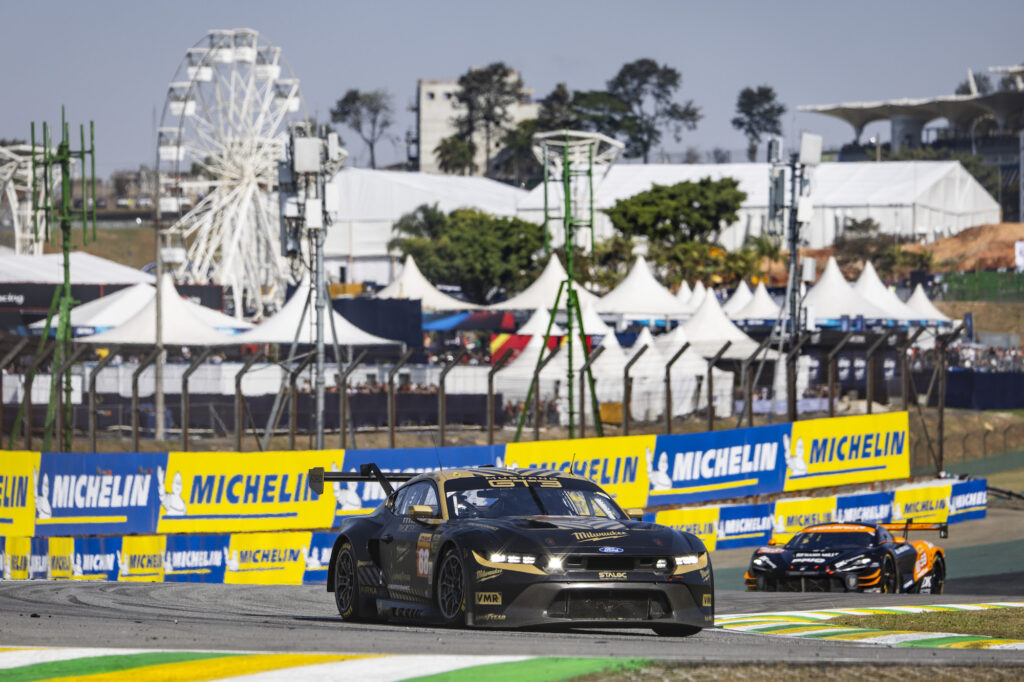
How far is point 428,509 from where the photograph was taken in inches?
386

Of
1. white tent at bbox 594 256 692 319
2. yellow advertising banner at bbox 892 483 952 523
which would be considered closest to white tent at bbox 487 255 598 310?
white tent at bbox 594 256 692 319

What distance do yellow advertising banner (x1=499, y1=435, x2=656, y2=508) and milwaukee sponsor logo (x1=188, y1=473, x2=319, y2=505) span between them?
3.94 m

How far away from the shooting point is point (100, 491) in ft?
69.2

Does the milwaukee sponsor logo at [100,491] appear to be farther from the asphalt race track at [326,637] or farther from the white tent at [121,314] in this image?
the white tent at [121,314]

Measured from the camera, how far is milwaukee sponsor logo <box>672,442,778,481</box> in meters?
25.7

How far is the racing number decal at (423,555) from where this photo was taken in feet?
32.3

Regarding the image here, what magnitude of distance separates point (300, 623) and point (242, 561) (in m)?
11.3

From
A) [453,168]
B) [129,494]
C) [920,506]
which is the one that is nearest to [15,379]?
[129,494]

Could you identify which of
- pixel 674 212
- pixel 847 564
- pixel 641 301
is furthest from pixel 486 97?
pixel 847 564

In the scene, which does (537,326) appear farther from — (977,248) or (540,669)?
(977,248)

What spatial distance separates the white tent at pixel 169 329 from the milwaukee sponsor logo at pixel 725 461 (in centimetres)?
1755

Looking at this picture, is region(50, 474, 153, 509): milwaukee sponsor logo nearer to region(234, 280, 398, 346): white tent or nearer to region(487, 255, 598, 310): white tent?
region(234, 280, 398, 346): white tent

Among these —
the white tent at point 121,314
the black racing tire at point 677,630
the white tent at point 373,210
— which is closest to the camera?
the black racing tire at point 677,630

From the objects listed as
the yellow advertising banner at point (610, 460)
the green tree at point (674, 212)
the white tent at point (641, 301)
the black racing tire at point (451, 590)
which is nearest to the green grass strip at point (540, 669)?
the black racing tire at point (451, 590)
